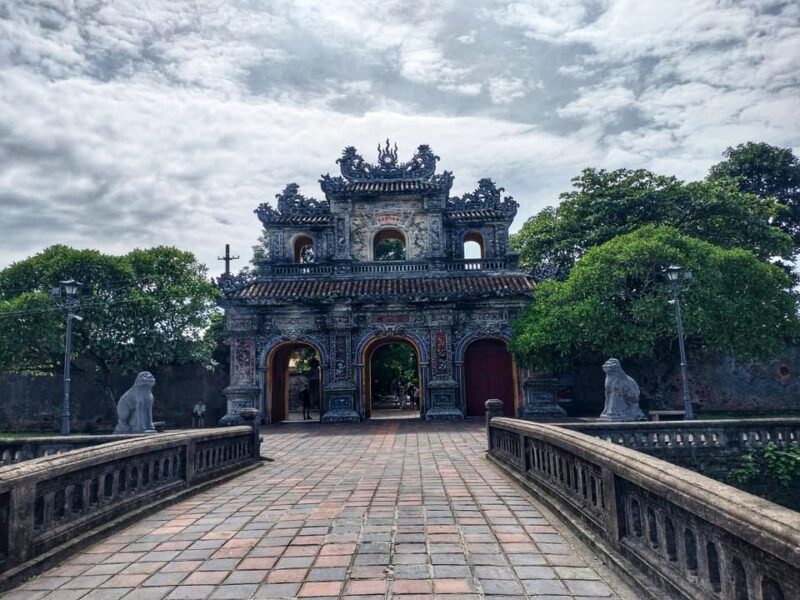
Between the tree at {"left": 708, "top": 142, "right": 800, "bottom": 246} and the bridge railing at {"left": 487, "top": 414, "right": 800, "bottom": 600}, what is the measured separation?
1179 inches

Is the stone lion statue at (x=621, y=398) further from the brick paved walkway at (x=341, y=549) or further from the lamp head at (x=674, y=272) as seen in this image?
the brick paved walkway at (x=341, y=549)

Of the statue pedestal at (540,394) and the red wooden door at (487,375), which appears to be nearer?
the statue pedestal at (540,394)

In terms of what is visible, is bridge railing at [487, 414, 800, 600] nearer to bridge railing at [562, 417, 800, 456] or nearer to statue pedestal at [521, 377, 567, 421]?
bridge railing at [562, 417, 800, 456]

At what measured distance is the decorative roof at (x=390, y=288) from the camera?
20672 millimetres

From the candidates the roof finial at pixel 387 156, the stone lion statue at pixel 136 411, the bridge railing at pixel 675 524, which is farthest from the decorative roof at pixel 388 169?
the bridge railing at pixel 675 524

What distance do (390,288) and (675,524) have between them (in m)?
18.4

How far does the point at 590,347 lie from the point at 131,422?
47.9ft

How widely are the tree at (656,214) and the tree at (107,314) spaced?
16.2 metres

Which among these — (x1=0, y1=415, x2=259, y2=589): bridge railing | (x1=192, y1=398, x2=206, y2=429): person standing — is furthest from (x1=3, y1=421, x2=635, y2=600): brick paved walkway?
(x1=192, y1=398, x2=206, y2=429): person standing

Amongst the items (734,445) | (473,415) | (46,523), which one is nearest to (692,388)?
(473,415)

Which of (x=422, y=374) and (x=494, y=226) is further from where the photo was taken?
(x=494, y=226)

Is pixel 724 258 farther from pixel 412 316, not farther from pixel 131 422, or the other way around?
pixel 131 422

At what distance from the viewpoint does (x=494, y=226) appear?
23719mm

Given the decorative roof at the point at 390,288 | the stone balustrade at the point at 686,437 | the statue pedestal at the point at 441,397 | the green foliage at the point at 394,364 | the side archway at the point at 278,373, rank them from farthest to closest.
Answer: the green foliage at the point at 394,364 < the side archway at the point at 278,373 < the decorative roof at the point at 390,288 < the statue pedestal at the point at 441,397 < the stone balustrade at the point at 686,437
